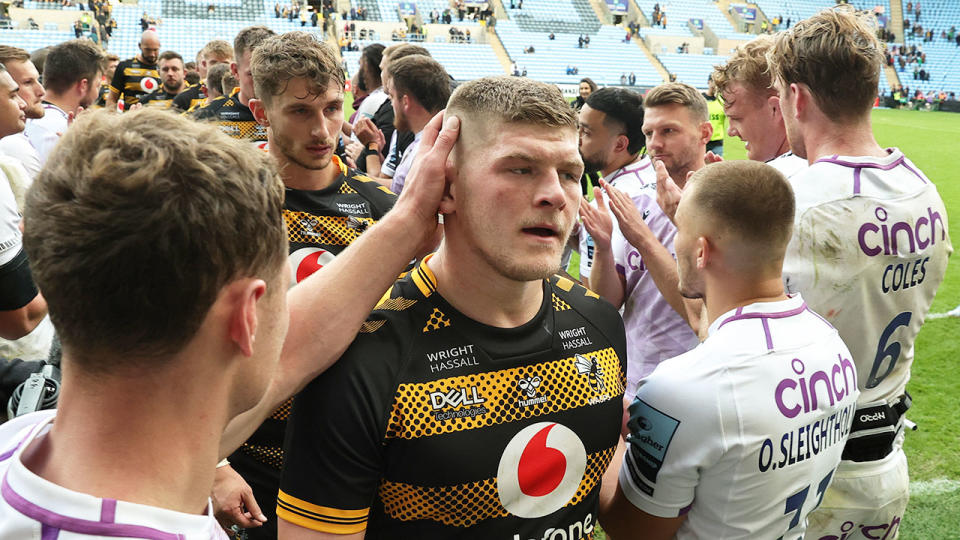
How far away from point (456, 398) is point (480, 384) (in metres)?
0.08

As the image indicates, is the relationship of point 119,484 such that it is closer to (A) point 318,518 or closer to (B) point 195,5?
(A) point 318,518

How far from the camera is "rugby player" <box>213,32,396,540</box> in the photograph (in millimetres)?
3090

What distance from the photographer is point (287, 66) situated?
10.7ft

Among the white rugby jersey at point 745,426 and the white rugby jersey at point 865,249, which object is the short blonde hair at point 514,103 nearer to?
the white rugby jersey at point 745,426

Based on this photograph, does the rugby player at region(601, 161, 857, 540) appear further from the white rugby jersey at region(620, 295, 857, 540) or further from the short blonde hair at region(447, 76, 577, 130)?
the short blonde hair at region(447, 76, 577, 130)

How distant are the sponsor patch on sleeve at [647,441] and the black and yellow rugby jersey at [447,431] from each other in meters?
0.10

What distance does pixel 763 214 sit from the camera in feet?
7.21

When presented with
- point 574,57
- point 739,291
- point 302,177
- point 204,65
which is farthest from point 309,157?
point 574,57

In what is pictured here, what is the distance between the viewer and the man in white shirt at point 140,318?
1063 millimetres

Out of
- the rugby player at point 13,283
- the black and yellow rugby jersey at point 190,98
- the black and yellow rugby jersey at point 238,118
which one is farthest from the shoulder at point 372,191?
the black and yellow rugby jersey at point 190,98

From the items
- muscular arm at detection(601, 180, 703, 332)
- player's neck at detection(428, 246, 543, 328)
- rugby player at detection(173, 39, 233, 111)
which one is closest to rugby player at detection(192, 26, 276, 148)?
rugby player at detection(173, 39, 233, 111)

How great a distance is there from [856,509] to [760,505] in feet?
2.90

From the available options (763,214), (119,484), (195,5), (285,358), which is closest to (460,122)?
(285,358)

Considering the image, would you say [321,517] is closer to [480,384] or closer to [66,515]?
[480,384]
